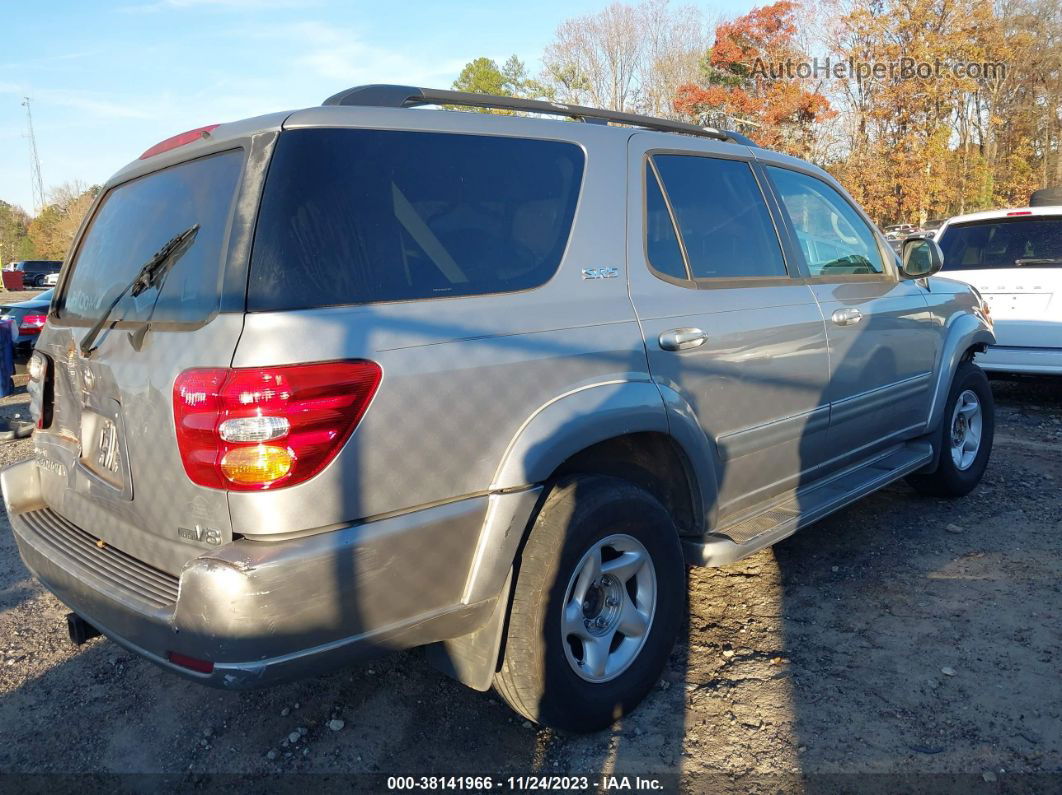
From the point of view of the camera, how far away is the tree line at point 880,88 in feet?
76.3

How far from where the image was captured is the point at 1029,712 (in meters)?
2.64

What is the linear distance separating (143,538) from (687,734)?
1816 millimetres

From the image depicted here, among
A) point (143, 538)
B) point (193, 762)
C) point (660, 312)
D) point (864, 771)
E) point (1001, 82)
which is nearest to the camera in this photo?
A: point (143, 538)

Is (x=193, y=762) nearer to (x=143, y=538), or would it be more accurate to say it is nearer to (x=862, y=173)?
(x=143, y=538)

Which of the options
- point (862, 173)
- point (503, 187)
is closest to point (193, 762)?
point (503, 187)

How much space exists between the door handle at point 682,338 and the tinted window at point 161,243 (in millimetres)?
1443

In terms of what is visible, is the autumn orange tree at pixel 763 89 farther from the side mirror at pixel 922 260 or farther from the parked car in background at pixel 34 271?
the parked car in background at pixel 34 271

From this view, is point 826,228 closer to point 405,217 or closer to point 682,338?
point 682,338

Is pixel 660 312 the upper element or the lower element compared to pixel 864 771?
upper

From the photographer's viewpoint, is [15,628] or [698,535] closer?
[698,535]

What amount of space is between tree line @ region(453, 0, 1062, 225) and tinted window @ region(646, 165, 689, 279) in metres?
23.8

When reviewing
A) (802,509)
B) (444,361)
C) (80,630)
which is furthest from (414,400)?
(802,509)

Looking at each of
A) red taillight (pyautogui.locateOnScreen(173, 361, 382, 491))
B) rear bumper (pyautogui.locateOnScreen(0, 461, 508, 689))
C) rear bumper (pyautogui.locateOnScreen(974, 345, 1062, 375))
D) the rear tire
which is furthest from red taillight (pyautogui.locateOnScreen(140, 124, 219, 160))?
rear bumper (pyautogui.locateOnScreen(974, 345, 1062, 375))

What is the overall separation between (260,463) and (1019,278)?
23.4 feet
